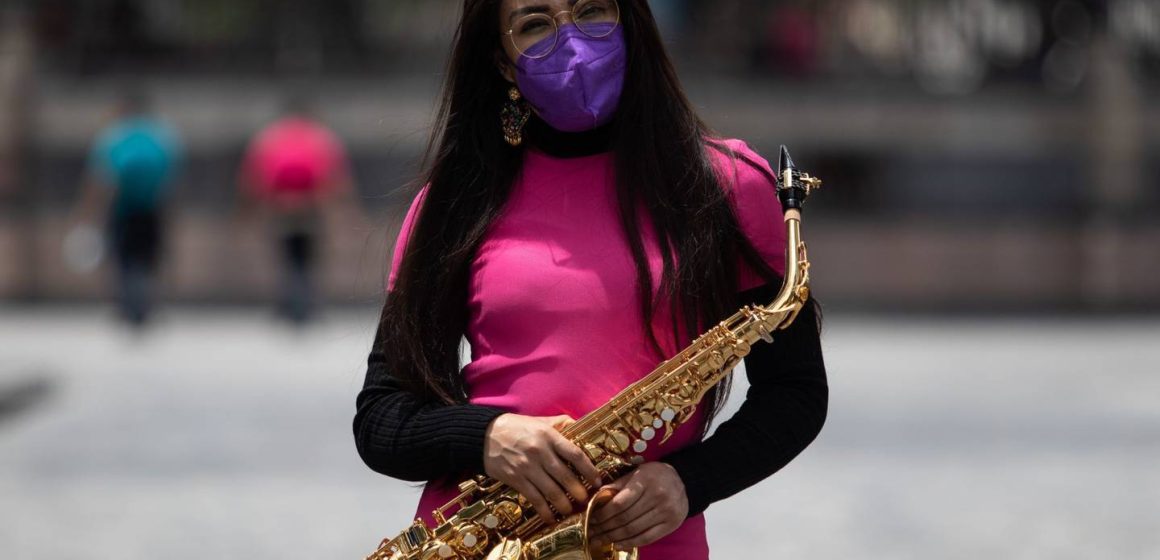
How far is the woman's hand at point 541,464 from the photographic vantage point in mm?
3281

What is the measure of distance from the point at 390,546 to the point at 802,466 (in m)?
7.85

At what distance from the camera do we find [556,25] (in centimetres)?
353

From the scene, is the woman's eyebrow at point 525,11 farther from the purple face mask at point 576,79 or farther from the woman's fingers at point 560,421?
the woman's fingers at point 560,421

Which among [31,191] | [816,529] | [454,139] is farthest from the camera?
[31,191]

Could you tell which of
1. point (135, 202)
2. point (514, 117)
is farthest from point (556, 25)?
point (135, 202)

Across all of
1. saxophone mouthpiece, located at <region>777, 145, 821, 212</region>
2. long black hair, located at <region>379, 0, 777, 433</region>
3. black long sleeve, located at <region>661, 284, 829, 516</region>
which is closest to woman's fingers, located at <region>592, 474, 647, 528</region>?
black long sleeve, located at <region>661, 284, 829, 516</region>

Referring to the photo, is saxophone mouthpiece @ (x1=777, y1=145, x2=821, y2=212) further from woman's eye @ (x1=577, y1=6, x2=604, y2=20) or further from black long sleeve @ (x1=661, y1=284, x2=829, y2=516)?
woman's eye @ (x1=577, y1=6, x2=604, y2=20)

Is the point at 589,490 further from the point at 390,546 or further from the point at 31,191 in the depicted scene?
the point at 31,191

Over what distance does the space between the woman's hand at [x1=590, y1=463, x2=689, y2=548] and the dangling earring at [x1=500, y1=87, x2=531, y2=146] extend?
2.03ft

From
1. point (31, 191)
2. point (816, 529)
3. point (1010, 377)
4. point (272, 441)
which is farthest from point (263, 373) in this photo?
point (31, 191)

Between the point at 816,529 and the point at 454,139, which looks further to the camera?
the point at 816,529

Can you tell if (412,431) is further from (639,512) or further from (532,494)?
(639,512)

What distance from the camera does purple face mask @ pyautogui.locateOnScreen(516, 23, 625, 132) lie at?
3.46 m

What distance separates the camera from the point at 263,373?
16078 mm
